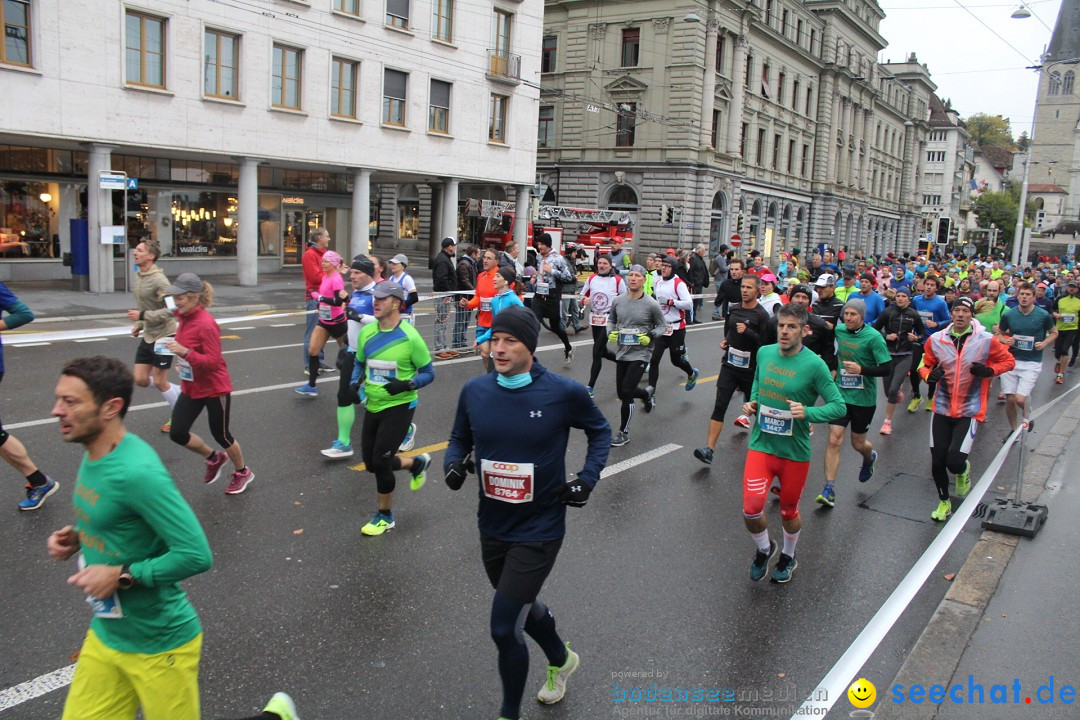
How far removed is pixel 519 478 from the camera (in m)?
3.71

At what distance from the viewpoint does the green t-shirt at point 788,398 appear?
5434 millimetres

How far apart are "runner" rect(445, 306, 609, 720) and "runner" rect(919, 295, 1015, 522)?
443 centimetres

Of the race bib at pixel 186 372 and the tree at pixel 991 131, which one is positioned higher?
the tree at pixel 991 131

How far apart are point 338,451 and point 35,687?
3.90m

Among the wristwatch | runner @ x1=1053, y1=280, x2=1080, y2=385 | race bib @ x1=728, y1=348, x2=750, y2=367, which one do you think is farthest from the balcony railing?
the wristwatch

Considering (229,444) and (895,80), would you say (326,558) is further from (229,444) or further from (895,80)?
(895,80)

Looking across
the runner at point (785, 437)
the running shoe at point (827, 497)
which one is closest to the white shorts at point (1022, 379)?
the running shoe at point (827, 497)

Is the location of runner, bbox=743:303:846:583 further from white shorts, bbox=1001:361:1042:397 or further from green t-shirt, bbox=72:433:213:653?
white shorts, bbox=1001:361:1042:397

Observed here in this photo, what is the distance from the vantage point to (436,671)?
4223 mm

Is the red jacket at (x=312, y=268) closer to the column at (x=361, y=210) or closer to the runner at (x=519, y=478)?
the runner at (x=519, y=478)

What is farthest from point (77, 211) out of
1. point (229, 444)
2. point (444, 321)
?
point (229, 444)

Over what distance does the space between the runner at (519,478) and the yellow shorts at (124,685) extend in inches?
51.2

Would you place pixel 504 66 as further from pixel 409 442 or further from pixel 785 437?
pixel 785 437

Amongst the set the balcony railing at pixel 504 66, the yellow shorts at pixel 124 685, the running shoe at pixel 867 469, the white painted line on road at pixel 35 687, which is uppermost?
the balcony railing at pixel 504 66
